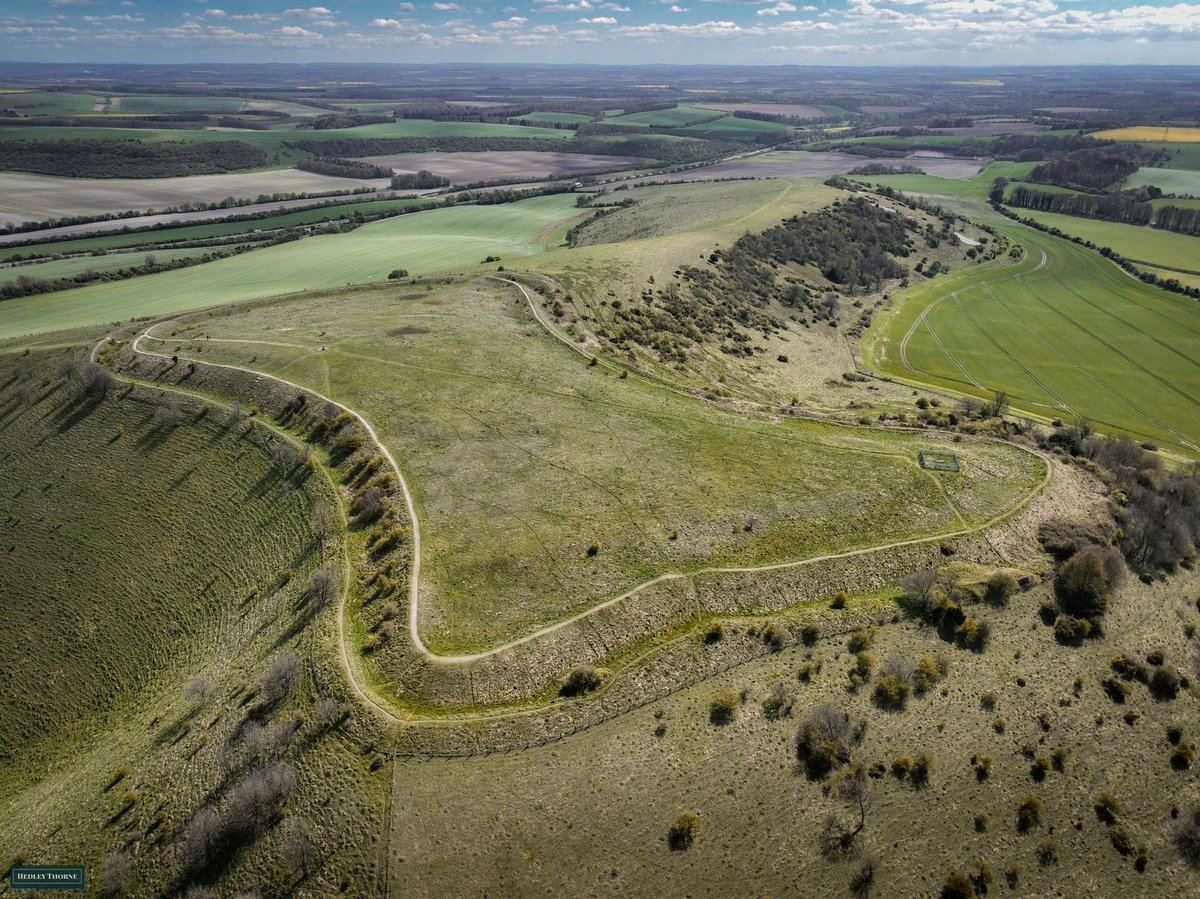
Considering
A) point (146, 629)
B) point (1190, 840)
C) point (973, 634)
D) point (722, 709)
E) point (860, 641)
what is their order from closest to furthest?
point (1190, 840) < point (722, 709) < point (860, 641) < point (973, 634) < point (146, 629)

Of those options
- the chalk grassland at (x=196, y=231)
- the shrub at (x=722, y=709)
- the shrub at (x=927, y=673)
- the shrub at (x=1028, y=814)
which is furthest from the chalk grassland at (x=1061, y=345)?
the chalk grassland at (x=196, y=231)

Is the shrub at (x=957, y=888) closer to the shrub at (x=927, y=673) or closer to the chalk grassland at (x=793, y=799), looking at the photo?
the chalk grassland at (x=793, y=799)

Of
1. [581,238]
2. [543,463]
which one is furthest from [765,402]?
[581,238]

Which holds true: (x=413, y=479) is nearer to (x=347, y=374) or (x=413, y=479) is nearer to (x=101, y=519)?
(x=347, y=374)

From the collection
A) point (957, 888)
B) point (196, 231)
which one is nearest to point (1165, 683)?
point (957, 888)

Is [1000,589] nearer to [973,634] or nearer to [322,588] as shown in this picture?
[973,634]

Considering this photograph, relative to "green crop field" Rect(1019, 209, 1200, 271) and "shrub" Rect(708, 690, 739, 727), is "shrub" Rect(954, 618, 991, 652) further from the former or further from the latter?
"green crop field" Rect(1019, 209, 1200, 271)
